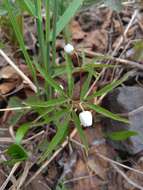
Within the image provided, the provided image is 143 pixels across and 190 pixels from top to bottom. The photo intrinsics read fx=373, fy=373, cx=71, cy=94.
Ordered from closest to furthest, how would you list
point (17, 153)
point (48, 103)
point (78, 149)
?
point (48, 103) → point (17, 153) → point (78, 149)

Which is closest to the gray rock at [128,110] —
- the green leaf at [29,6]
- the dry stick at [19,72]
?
the dry stick at [19,72]

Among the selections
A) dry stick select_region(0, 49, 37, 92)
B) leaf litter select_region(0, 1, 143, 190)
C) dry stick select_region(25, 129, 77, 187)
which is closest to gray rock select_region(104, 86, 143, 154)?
leaf litter select_region(0, 1, 143, 190)

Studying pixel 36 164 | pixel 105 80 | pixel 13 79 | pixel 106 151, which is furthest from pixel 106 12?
pixel 36 164

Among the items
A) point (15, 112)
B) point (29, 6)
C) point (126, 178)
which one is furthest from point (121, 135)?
point (29, 6)

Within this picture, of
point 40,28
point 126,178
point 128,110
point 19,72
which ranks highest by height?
point 40,28

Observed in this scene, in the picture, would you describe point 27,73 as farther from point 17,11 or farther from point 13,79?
point 17,11

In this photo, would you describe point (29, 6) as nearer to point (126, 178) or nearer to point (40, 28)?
point (40, 28)

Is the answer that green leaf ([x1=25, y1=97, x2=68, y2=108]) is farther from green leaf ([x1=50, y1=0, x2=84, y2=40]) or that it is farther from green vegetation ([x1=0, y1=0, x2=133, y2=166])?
green leaf ([x1=50, y1=0, x2=84, y2=40])
